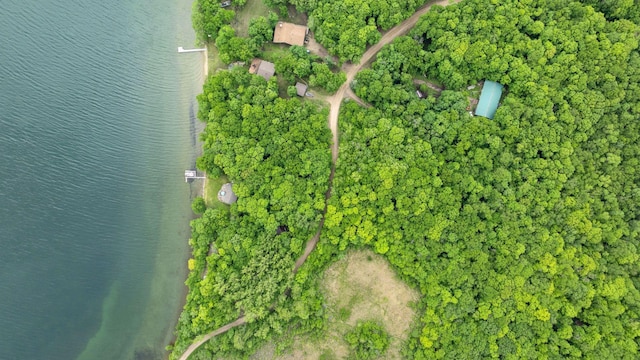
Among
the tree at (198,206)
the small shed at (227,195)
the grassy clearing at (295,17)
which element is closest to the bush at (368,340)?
the small shed at (227,195)

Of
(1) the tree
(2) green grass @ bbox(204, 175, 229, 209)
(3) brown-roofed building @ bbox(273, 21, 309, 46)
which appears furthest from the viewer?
(3) brown-roofed building @ bbox(273, 21, 309, 46)

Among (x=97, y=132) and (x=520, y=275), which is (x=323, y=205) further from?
(x=97, y=132)

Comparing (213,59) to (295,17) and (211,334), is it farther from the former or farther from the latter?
(211,334)

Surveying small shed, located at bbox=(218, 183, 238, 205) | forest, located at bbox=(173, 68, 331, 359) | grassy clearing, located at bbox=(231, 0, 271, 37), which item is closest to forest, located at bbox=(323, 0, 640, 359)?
forest, located at bbox=(173, 68, 331, 359)

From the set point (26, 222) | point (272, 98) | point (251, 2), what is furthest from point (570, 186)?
point (26, 222)

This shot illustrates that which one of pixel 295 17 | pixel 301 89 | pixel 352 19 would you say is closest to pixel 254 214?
pixel 301 89

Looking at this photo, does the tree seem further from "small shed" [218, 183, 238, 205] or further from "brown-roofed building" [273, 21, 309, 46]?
"brown-roofed building" [273, 21, 309, 46]

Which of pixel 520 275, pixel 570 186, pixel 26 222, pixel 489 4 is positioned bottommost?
pixel 26 222
